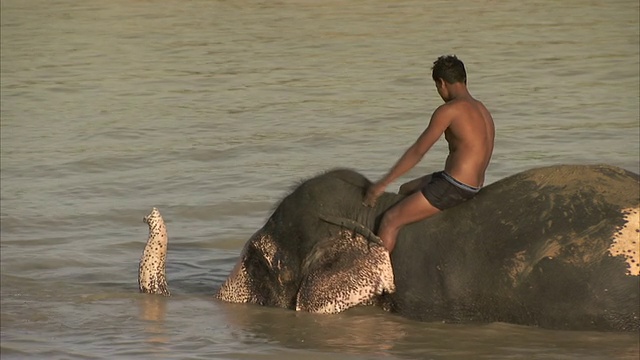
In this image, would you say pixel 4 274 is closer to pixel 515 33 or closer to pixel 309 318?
pixel 309 318

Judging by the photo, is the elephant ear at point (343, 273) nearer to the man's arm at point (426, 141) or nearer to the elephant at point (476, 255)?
the elephant at point (476, 255)

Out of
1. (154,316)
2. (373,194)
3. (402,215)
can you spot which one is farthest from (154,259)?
(402,215)

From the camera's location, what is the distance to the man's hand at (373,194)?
28.4 ft

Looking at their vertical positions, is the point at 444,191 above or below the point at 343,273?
above

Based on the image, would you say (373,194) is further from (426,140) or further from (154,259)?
(154,259)

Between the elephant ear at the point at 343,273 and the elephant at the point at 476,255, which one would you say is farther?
the elephant ear at the point at 343,273

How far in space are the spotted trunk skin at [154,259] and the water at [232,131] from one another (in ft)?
0.31

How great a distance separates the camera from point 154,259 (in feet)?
30.3

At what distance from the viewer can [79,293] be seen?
32.7ft

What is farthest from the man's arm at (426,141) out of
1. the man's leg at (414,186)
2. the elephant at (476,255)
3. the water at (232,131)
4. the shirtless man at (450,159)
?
the water at (232,131)

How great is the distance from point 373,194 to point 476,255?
74 cm

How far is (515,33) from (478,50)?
1.61 metres

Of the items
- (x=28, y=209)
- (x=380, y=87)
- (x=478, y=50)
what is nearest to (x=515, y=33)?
(x=478, y=50)

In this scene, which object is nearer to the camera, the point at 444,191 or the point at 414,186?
the point at 444,191
